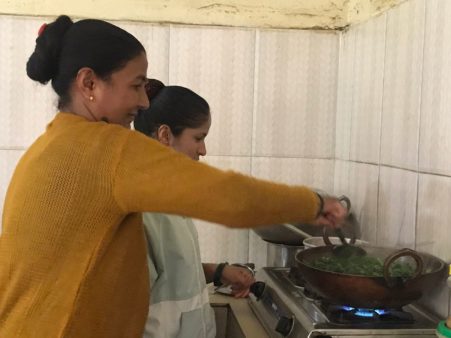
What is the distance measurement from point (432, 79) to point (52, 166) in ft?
2.91

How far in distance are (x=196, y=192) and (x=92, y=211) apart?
18 cm

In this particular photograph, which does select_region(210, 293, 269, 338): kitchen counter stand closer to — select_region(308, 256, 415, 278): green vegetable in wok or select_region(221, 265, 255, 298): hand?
select_region(221, 265, 255, 298): hand

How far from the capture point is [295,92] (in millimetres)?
1979

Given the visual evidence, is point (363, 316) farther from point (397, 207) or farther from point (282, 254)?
point (282, 254)

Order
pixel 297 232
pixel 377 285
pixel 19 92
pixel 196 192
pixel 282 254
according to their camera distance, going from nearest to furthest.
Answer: pixel 196 192 → pixel 377 285 → pixel 297 232 → pixel 282 254 → pixel 19 92

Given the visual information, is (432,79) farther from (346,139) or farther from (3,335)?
(3,335)

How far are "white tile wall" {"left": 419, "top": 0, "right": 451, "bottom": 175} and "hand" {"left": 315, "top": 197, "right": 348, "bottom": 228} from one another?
469 mm

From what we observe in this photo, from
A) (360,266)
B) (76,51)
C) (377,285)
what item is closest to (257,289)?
(360,266)

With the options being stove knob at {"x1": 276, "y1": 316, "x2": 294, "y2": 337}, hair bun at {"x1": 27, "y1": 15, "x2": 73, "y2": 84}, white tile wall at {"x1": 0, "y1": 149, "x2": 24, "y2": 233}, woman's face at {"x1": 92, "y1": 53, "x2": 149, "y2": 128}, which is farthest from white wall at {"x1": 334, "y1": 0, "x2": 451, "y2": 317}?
white tile wall at {"x1": 0, "y1": 149, "x2": 24, "y2": 233}

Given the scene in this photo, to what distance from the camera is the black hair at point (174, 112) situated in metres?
1.34

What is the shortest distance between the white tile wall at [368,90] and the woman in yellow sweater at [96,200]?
0.86 metres

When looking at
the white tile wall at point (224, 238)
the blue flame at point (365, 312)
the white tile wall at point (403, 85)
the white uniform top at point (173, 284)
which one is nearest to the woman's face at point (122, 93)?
the white uniform top at point (173, 284)

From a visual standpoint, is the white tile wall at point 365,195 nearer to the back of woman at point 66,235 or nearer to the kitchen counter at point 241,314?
the kitchen counter at point 241,314

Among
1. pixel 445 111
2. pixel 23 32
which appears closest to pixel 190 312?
pixel 445 111
